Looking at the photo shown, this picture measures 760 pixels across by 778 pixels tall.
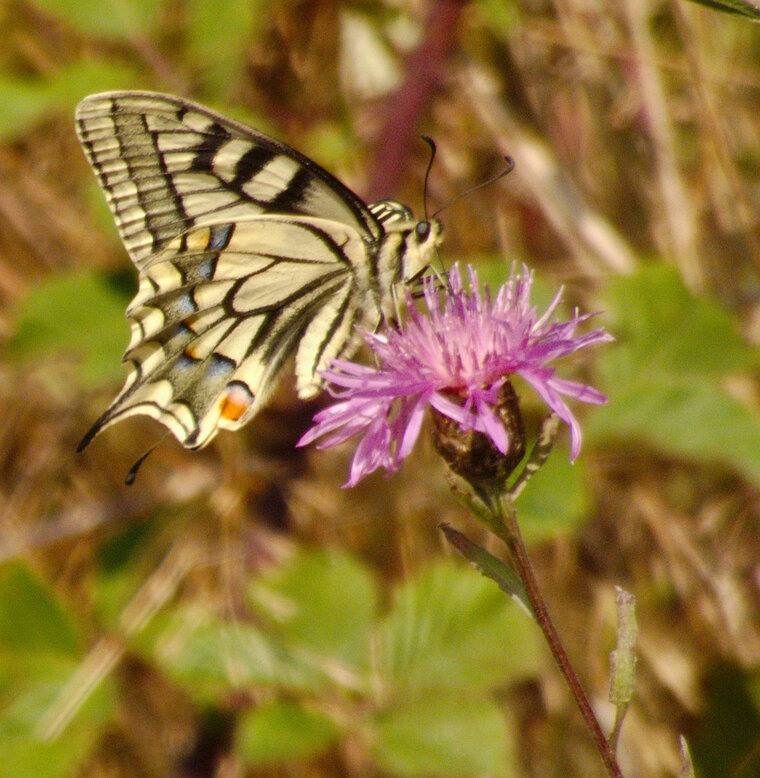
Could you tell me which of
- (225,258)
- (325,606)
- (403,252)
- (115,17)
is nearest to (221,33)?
(115,17)

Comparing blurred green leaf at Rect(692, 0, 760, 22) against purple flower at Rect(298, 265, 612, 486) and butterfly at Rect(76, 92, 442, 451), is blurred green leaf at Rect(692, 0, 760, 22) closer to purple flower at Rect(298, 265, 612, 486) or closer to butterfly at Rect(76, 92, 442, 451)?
purple flower at Rect(298, 265, 612, 486)

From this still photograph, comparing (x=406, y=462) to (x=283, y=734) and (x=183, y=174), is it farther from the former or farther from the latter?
(x=183, y=174)

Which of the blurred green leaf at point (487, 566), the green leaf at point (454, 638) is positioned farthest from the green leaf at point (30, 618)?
the blurred green leaf at point (487, 566)

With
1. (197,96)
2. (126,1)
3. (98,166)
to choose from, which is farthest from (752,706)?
(126,1)

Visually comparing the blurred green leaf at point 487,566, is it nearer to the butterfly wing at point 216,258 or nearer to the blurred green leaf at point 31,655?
the butterfly wing at point 216,258

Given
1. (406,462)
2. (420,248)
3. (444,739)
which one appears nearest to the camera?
(420,248)

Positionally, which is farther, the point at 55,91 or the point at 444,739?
the point at 55,91

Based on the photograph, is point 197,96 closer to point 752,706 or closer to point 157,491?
point 157,491
